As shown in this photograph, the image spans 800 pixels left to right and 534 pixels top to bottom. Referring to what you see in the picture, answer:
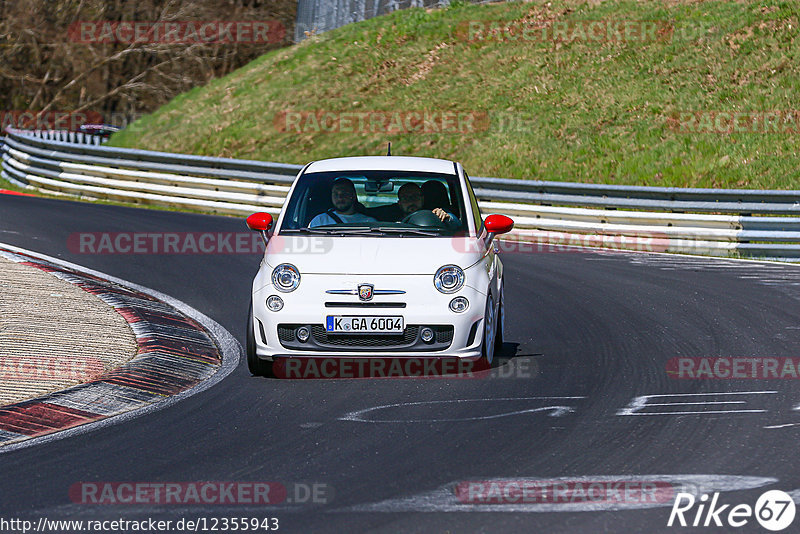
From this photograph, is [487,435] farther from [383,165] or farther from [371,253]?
[383,165]

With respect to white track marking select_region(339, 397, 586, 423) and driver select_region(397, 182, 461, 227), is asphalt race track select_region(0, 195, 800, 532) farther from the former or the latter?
driver select_region(397, 182, 461, 227)

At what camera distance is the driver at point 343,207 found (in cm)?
917

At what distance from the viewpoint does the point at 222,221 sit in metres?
19.4

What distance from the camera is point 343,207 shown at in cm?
927

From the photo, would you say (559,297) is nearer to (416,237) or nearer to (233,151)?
(416,237)

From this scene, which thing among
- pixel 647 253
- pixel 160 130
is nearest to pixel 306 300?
pixel 647 253

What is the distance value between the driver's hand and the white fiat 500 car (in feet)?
0.05

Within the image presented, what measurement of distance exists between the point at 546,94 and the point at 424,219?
773 inches

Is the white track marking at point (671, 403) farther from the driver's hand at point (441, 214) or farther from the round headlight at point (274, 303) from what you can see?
Answer: the round headlight at point (274, 303)

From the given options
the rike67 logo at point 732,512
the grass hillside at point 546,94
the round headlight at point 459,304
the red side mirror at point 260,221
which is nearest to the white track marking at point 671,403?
the round headlight at point 459,304

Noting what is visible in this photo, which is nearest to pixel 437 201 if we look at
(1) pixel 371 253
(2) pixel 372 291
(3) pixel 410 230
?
(3) pixel 410 230

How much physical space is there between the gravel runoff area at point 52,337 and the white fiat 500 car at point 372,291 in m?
1.29

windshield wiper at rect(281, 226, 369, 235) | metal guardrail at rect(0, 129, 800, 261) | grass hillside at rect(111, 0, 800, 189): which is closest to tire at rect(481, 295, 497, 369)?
windshield wiper at rect(281, 226, 369, 235)

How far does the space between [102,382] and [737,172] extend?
54.8 ft
